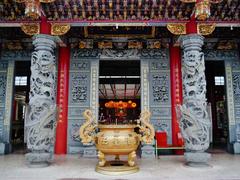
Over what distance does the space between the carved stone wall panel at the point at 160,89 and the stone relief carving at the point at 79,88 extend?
1.76 m

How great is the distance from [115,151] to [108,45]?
328 centimetres

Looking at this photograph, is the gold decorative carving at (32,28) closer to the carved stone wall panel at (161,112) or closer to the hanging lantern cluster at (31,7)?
the hanging lantern cluster at (31,7)

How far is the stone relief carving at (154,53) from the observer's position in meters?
6.69

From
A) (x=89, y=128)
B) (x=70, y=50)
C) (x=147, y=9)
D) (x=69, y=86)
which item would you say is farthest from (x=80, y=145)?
(x=147, y=9)

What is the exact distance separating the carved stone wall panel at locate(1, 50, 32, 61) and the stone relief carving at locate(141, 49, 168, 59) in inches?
124

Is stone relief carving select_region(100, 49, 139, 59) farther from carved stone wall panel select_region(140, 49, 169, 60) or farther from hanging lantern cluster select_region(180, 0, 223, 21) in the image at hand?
hanging lantern cluster select_region(180, 0, 223, 21)

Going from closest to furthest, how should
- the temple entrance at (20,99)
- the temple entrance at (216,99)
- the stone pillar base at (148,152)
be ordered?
1. the stone pillar base at (148,152)
2. the temple entrance at (20,99)
3. the temple entrance at (216,99)

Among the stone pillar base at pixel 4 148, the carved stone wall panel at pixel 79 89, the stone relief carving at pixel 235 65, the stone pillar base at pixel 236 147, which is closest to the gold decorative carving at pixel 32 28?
the carved stone wall panel at pixel 79 89

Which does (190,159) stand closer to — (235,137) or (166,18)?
(235,137)

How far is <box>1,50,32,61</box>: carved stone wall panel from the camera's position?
22.1 feet

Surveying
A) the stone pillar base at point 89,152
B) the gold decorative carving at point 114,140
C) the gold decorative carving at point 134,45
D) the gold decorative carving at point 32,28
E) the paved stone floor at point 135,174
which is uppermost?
the gold decorative carving at point 134,45

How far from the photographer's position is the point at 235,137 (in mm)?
6465

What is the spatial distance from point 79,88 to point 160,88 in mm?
2154

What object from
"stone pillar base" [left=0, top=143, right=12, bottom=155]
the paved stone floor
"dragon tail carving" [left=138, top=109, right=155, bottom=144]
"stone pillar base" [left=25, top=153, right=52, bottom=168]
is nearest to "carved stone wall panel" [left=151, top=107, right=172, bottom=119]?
the paved stone floor
